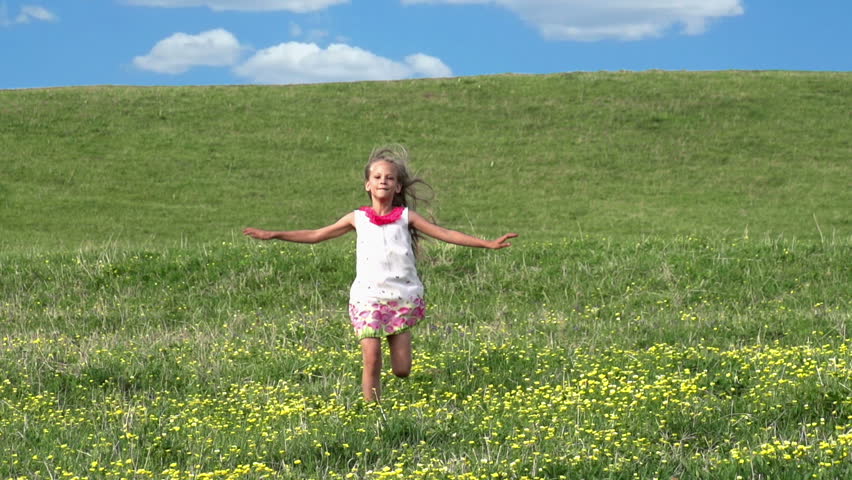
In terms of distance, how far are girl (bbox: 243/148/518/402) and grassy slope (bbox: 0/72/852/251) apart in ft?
54.4

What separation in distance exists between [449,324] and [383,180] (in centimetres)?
336

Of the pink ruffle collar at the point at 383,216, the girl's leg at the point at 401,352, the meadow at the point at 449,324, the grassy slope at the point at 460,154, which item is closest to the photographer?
the meadow at the point at 449,324

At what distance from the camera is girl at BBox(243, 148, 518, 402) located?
751 centimetres

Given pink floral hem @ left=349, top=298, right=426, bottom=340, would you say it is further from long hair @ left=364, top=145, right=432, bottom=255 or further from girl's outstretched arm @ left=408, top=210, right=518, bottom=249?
long hair @ left=364, top=145, right=432, bottom=255

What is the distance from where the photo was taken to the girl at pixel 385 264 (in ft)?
24.6

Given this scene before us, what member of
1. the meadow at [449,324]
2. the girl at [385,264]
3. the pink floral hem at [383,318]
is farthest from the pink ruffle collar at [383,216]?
the meadow at [449,324]

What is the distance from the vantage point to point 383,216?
25.9ft

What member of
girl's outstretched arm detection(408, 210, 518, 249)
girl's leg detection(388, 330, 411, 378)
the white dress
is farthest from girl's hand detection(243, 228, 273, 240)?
girl's leg detection(388, 330, 411, 378)

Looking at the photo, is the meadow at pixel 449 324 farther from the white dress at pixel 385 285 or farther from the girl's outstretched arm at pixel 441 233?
the girl's outstretched arm at pixel 441 233

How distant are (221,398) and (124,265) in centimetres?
740

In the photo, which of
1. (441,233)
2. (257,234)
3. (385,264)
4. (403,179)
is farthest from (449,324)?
(257,234)

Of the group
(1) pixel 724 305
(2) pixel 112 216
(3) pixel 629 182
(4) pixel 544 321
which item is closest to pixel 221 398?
(4) pixel 544 321

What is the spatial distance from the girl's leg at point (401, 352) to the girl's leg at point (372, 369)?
18 cm

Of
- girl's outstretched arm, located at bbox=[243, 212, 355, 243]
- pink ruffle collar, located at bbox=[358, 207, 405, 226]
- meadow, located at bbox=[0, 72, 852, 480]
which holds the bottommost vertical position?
meadow, located at bbox=[0, 72, 852, 480]
